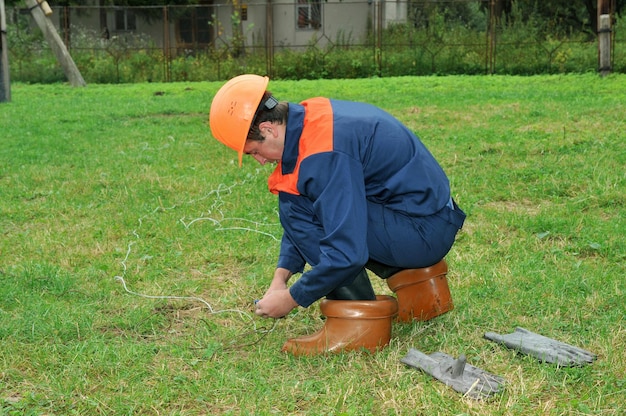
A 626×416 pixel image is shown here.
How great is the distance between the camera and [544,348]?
3.16 metres

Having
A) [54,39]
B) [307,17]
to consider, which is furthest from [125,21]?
[54,39]

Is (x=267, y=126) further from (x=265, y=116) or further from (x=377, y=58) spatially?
(x=377, y=58)

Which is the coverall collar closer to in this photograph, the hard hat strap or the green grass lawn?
the hard hat strap

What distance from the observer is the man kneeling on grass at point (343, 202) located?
9.82 feet

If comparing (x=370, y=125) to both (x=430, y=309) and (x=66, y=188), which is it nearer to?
(x=430, y=309)

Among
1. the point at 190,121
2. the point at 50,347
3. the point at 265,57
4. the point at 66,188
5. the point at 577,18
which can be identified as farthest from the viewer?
the point at 577,18

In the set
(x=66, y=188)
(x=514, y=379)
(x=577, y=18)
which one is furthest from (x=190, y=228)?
(x=577, y=18)

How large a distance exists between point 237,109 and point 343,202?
559 mm

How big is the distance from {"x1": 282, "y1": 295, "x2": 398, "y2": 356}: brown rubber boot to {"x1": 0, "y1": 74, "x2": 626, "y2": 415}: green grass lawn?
2.6 inches

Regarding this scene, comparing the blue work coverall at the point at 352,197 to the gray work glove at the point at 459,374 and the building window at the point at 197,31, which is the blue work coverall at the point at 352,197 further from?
the building window at the point at 197,31

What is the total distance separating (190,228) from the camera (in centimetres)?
549

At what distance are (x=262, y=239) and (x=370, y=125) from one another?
2177 millimetres

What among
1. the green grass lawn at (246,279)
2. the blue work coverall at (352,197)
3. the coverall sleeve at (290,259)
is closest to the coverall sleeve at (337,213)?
the blue work coverall at (352,197)

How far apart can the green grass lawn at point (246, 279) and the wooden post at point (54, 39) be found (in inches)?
345
